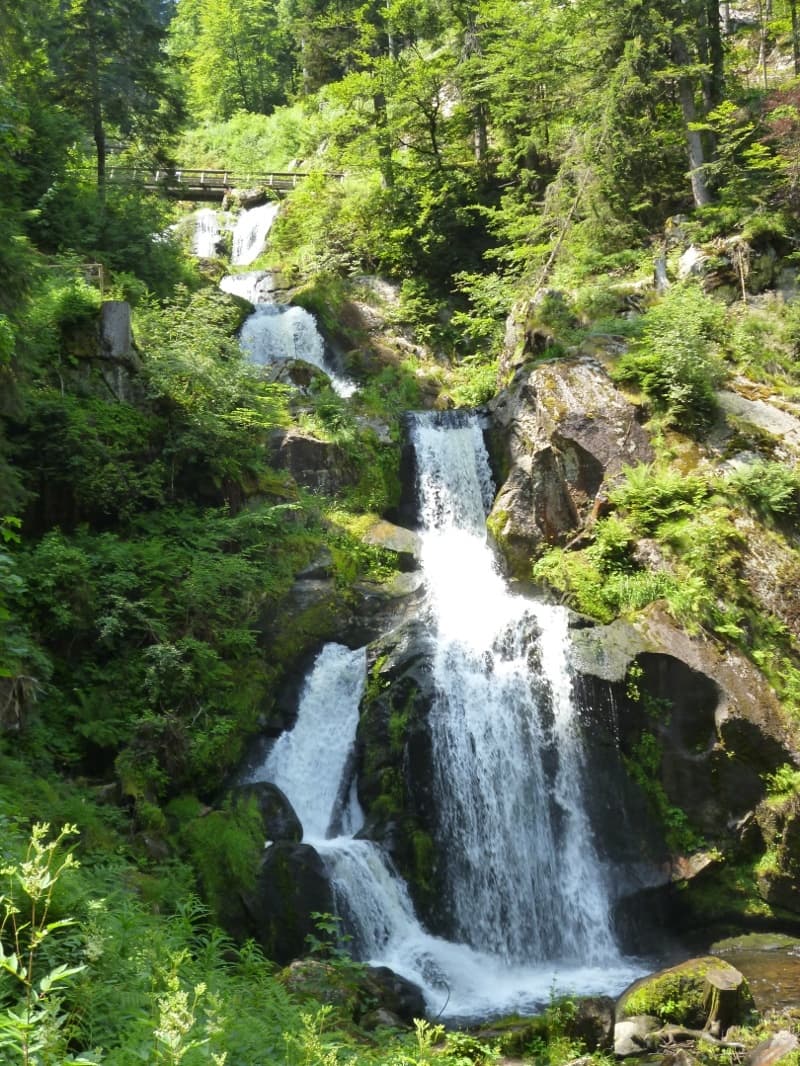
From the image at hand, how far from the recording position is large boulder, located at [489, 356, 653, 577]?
588 inches

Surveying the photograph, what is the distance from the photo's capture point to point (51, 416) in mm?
12211

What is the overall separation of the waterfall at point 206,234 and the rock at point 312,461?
1425 centimetres

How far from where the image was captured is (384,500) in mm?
17703

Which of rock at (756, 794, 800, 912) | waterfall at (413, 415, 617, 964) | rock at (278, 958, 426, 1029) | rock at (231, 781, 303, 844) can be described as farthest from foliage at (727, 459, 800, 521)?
rock at (278, 958, 426, 1029)

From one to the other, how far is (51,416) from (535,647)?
846 centimetres

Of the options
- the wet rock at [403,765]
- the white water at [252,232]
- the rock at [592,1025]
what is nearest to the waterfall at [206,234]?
→ the white water at [252,232]

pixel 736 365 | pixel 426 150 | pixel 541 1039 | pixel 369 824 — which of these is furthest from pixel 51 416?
pixel 426 150

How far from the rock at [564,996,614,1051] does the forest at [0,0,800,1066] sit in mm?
38

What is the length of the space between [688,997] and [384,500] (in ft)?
37.4

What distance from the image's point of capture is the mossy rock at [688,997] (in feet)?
27.5

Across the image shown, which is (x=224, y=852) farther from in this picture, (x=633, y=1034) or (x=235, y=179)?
(x=235, y=179)

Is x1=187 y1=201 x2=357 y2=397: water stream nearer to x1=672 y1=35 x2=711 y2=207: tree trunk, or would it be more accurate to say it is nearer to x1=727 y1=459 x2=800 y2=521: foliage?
x1=672 y1=35 x2=711 y2=207: tree trunk

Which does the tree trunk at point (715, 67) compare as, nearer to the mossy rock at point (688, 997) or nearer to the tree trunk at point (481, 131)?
the tree trunk at point (481, 131)

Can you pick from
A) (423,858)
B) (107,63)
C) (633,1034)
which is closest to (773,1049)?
(633,1034)
